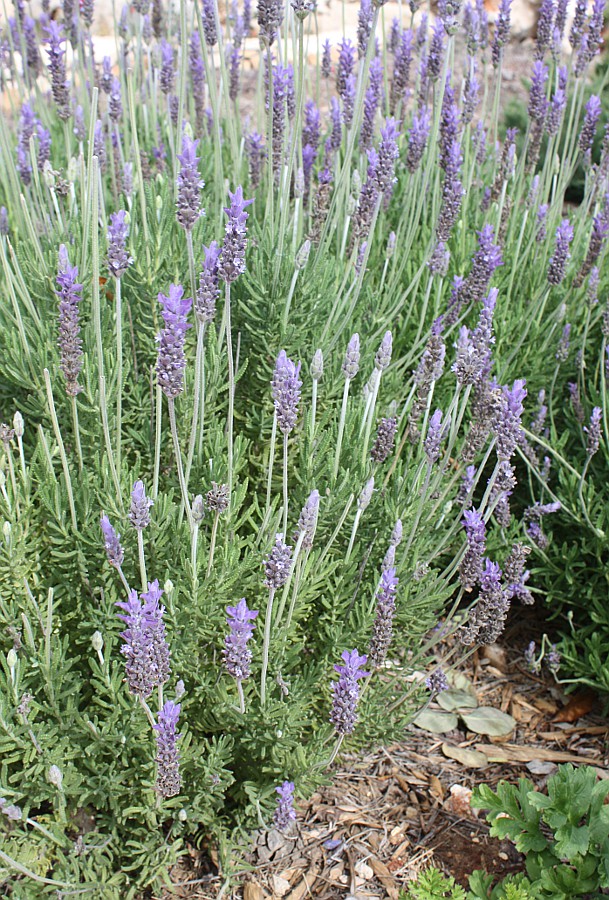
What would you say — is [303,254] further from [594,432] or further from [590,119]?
[590,119]

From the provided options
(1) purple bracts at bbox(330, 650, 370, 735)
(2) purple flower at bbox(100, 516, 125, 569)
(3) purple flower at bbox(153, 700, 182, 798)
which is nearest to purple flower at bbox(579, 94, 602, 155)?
(1) purple bracts at bbox(330, 650, 370, 735)

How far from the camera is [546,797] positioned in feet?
6.24

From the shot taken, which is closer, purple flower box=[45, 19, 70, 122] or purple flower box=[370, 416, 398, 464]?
purple flower box=[370, 416, 398, 464]

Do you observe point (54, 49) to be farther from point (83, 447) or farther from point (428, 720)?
point (428, 720)

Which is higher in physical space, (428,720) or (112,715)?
(112,715)

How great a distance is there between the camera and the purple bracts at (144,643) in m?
1.48

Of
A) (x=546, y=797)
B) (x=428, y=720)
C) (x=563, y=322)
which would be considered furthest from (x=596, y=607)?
(x=563, y=322)

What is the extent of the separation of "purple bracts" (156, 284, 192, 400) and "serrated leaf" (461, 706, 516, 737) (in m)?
1.56

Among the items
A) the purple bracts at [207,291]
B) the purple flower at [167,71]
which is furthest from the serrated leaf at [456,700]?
the purple flower at [167,71]

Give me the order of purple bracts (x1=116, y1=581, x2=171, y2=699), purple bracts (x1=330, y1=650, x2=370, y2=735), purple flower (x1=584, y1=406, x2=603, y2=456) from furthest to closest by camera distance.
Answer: purple flower (x1=584, y1=406, x2=603, y2=456)
purple bracts (x1=330, y1=650, x2=370, y2=735)
purple bracts (x1=116, y1=581, x2=171, y2=699)

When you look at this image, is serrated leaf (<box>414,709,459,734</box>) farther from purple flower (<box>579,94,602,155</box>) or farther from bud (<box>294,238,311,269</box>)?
purple flower (<box>579,94,602,155</box>)

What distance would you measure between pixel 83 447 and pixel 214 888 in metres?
A: 1.12

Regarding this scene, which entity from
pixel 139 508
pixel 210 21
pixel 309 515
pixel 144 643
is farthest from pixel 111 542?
pixel 210 21

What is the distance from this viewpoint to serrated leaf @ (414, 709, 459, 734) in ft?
8.30
